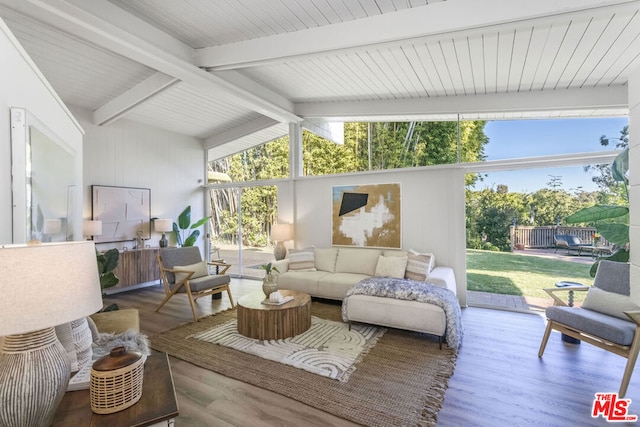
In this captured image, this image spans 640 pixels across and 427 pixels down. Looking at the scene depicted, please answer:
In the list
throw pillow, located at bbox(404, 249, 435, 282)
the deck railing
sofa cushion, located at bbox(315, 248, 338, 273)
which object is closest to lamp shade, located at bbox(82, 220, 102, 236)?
sofa cushion, located at bbox(315, 248, 338, 273)

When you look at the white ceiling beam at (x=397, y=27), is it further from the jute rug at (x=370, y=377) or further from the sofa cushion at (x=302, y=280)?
the sofa cushion at (x=302, y=280)

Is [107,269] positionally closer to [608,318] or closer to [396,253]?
[396,253]

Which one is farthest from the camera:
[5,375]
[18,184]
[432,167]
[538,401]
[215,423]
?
[432,167]

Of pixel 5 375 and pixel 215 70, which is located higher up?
pixel 215 70

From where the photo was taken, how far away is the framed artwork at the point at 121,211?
5.31 metres

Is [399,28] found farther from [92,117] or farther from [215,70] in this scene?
[92,117]

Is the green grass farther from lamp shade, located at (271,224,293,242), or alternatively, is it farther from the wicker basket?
the wicker basket

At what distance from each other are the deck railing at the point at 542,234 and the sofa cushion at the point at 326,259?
2.70m

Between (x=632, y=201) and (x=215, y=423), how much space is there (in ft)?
8.46

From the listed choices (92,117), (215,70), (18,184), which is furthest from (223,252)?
(18,184)

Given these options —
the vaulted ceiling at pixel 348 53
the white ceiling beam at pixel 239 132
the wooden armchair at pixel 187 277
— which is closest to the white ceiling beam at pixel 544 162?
the vaulted ceiling at pixel 348 53

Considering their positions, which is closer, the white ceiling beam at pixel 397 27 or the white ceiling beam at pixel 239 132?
the white ceiling beam at pixel 397 27

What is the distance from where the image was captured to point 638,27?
258 cm

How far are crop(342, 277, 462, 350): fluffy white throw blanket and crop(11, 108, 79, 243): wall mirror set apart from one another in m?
2.93
